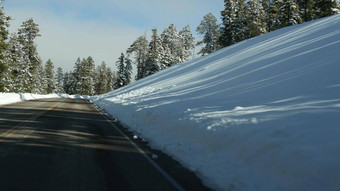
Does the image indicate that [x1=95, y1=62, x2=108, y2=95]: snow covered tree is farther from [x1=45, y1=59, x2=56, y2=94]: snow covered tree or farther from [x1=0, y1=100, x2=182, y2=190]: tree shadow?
[x1=0, y1=100, x2=182, y2=190]: tree shadow

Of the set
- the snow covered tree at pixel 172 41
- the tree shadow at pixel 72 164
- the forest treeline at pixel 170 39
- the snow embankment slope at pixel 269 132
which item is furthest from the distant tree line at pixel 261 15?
the tree shadow at pixel 72 164

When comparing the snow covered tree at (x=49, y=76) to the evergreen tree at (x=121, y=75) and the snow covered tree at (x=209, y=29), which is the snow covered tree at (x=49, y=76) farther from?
the snow covered tree at (x=209, y=29)

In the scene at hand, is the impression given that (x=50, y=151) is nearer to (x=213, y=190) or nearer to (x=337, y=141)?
(x=213, y=190)

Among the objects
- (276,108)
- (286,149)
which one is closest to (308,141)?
(286,149)

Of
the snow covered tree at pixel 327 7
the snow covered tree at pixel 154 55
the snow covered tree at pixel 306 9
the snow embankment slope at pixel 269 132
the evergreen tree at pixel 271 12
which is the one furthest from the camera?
the snow covered tree at pixel 154 55

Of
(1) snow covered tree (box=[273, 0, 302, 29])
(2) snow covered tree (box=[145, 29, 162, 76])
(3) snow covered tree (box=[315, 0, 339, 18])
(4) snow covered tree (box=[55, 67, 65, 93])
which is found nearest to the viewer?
(3) snow covered tree (box=[315, 0, 339, 18])

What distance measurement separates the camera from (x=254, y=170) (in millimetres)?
4867

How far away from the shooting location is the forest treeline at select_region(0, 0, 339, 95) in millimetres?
42812

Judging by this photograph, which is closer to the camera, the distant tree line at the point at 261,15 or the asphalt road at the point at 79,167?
the asphalt road at the point at 79,167

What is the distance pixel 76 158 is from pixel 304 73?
992 cm

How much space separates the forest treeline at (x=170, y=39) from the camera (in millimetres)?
42812

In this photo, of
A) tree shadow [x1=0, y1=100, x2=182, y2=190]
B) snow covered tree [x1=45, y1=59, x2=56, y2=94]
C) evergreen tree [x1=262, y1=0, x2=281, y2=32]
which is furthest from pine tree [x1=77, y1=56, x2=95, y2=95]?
tree shadow [x1=0, y1=100, x2=182, y2=190]

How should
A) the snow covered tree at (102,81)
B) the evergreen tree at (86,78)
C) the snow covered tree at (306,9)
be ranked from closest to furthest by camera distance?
the snow covered tree at (306,9) < the evergreen tree at (86,78) < the snow covered tree at (102,81)

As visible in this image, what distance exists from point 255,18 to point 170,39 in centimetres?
2428
